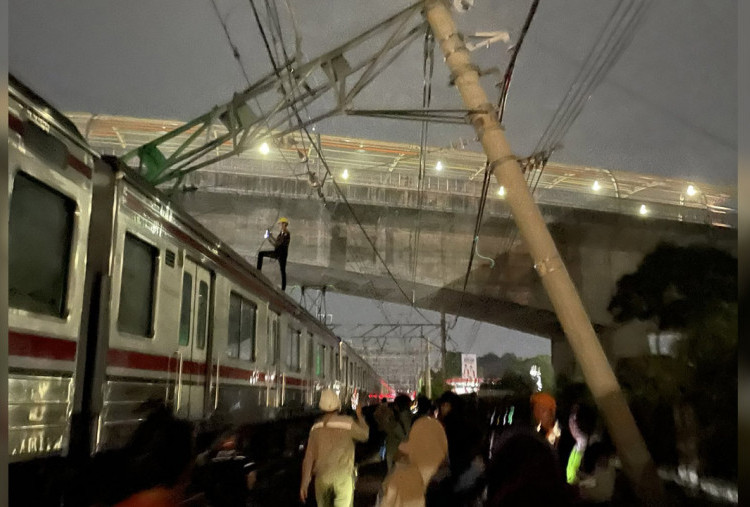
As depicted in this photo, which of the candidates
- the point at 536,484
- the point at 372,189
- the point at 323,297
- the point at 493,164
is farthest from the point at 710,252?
the point at 323,297

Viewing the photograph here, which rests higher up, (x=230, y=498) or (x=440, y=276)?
(x=440, y=276)

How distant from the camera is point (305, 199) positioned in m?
20.5

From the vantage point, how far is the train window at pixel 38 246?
10.5ft

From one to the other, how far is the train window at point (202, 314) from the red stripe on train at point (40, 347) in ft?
7.18

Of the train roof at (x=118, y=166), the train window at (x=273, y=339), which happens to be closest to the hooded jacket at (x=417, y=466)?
the train roof at (x=118, y=166)

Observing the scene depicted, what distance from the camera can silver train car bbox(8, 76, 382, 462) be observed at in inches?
127

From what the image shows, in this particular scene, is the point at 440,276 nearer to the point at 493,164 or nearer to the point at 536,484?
the point at 493,164

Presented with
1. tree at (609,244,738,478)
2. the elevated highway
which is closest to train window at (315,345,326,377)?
the elevated highway

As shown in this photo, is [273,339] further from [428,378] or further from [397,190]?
[428,378]

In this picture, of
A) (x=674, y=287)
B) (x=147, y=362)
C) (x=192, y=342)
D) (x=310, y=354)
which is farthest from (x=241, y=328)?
(x=674, y=287)

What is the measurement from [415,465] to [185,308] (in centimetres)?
237

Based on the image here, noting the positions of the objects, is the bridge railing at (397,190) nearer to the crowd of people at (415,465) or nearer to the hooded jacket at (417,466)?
the crowd of people at (415,465)

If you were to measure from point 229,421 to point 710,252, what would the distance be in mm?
8086

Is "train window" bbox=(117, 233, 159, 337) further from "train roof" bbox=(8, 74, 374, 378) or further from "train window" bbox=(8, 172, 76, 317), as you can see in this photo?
"train window" bbox=(8, 172, 76, 317)
